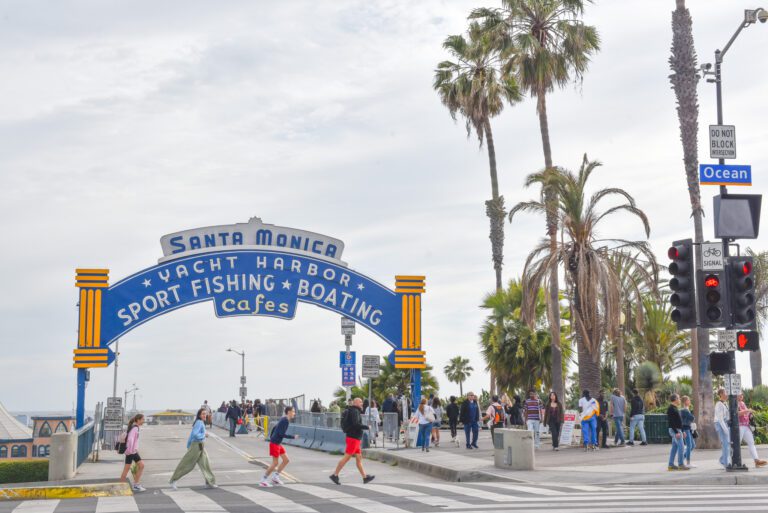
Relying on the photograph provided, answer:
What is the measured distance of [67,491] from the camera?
62.6 feet

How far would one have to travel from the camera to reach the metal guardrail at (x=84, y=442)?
23612 mm

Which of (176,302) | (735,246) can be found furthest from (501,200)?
(735,246)

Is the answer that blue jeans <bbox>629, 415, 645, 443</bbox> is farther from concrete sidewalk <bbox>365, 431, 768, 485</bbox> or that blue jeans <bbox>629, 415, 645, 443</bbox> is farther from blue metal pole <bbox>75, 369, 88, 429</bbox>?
blue metal pole <bbox>75, 369, 88, 429</bbox>

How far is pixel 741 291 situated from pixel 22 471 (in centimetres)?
1693

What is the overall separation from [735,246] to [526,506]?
8.88 meters

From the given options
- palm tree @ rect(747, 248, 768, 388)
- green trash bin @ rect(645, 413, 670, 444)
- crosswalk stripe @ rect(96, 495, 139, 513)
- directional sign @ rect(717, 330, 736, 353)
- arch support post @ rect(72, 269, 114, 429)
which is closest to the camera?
crosswalk stripe @ rect(96, 495, 139, 513)

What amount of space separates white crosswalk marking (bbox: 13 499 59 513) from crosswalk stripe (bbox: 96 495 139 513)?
775 millimetres

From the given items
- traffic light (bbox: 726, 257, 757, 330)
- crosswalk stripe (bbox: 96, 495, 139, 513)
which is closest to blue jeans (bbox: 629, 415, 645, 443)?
traffic light (bbox: 726, 257, 757, 330)

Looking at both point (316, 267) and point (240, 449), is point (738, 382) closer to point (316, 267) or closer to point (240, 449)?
point (316, 267)

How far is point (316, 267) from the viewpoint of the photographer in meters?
30.1

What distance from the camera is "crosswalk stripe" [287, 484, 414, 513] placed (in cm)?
1368

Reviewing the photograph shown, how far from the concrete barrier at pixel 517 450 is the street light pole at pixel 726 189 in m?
4.21

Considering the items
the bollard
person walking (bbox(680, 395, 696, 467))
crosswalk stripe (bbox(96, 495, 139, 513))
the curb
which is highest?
person walking (bbox(680, 395, 696, 467))

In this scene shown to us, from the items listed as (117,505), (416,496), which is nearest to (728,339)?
(416,496)
